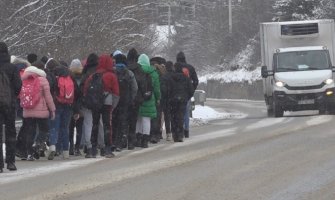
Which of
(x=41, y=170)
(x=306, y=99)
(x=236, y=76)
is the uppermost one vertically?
(x=306, y=99)

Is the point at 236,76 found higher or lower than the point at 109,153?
lower

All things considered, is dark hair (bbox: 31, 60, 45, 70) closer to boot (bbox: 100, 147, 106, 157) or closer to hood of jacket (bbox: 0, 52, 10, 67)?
hood of jacket (bbox: 0, 52, 10, 67)

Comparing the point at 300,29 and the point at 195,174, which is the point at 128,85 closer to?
the point at 195,174

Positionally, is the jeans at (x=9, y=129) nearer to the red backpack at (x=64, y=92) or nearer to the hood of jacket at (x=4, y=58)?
the hood of jacket at (x=4, y=58)

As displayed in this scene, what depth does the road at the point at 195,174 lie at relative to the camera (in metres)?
9.46

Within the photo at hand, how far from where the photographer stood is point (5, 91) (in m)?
11.7

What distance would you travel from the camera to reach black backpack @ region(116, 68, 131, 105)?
14.4m

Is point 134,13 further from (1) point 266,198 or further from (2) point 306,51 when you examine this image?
(1) point 266,198

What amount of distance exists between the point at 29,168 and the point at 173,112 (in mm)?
5063

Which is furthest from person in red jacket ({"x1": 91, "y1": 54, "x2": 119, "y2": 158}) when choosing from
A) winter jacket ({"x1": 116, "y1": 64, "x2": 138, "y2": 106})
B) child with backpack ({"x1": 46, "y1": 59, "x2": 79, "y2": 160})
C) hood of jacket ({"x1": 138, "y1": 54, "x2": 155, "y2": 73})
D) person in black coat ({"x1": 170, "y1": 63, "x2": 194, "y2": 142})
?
person in black coat ({"x1": 170, "y1": 63, "x2": 194, "y2": 142})

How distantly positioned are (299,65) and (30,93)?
14.2 meters

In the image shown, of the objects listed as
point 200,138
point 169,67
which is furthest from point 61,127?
point 200,138

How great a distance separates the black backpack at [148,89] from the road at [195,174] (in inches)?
41.8

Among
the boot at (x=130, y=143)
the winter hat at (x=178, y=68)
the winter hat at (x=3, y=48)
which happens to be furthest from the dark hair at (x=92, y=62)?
the winter hat at (x=178, y=68)
